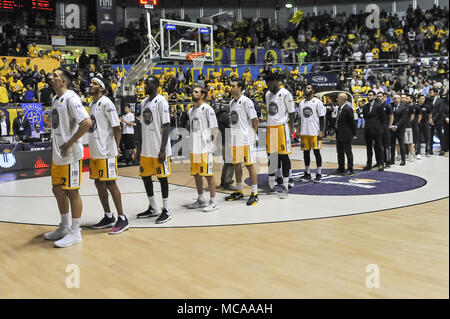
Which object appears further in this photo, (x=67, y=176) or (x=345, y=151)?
(x=345, y=151)

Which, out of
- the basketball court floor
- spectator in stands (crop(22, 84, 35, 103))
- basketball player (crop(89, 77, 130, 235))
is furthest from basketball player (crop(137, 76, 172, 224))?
spectator in stands (crop(22, 84, 35, 103))

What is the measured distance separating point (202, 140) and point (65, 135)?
6.93ft

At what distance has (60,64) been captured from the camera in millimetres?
20266

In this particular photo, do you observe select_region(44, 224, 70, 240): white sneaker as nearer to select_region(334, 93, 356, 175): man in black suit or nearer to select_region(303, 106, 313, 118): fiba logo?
select_region(303, 106, 313, 118): fiba logo

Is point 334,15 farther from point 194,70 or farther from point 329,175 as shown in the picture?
point 329,175

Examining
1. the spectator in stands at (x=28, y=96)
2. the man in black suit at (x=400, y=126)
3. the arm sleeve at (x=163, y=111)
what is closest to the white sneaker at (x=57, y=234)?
the arm sleeve at (x=163, y=111)

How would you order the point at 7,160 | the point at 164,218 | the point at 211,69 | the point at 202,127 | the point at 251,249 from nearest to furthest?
the point at 251,249, the point at 164,218, the point at 202,127, the point at 7,160, the point at 211,69

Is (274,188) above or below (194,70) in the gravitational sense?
below

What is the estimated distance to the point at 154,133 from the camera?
604 centimetres

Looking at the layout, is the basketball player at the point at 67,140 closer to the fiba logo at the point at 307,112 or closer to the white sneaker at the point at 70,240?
the white sneaker at the point at 70,240

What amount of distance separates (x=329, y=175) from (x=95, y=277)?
6.49 meters

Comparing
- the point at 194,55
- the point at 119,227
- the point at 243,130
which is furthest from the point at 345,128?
the point at 194,55

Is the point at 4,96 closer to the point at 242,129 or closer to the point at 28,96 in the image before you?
the point at 28,96
